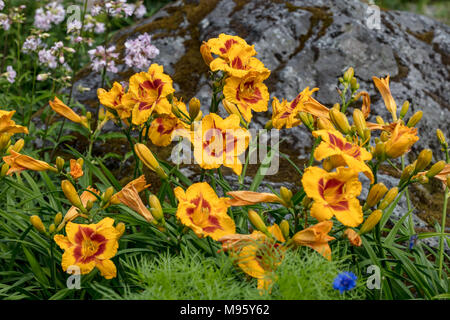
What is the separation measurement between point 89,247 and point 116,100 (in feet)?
2.03

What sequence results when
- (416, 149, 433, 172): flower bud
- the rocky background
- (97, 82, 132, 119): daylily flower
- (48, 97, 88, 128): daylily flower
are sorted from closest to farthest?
(416, 149, 433, 172): flower bud, (97, 82, 132, 119): daylily flower, (48, 97, 88, 128): daylily flower, the rocky background

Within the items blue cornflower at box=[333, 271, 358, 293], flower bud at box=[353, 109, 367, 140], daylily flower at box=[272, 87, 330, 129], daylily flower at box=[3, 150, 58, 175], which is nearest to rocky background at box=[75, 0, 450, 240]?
daylily flower at box=[272, 87, 330, 129]

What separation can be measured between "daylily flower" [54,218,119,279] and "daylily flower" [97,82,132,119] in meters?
0.48

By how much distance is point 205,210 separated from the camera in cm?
160

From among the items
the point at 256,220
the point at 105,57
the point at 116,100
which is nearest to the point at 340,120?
the point at 256,220

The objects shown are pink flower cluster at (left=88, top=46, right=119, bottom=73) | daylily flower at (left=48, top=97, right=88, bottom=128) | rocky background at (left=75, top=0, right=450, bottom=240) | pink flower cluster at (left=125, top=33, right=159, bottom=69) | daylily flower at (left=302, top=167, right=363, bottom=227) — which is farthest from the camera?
rocky background at (left=75, top=0, right=450, bottom=240)

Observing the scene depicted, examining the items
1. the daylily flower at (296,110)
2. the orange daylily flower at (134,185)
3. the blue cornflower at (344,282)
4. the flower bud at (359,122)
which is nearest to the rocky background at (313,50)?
the daylily flower at (296,110)

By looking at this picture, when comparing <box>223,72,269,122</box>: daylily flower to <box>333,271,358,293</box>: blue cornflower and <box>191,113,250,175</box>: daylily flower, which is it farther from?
<box>333,271,358,293</box>: blue cornflower

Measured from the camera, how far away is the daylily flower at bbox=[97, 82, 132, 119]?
1.90 m

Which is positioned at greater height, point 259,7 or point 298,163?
point 259,7

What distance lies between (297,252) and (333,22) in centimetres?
252
